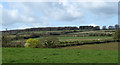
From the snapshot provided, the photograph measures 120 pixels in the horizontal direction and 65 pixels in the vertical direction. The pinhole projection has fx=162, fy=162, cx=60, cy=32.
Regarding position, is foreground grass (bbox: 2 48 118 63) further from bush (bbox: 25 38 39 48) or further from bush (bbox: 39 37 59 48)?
bush (bbox: 39 37 59 48)

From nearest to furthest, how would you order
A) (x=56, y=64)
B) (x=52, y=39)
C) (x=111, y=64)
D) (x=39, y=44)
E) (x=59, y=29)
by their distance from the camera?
(x=56, y=64) → (x=111, y=64) → (x=39, y=44) → (x=52, y=39) → (x=59, y=29)

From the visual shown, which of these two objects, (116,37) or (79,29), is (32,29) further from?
(116,37)

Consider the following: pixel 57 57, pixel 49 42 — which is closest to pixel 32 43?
pixel 49 42

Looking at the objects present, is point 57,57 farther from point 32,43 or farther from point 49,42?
point 49,42

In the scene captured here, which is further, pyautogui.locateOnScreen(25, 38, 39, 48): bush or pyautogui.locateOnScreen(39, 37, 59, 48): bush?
pyautogui.locateOnScreen(39, 37, 59, 48): bush

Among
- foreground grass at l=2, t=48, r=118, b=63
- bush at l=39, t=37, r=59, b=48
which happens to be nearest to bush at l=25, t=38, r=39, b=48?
bush at l=39, t=37, r=59, b=48

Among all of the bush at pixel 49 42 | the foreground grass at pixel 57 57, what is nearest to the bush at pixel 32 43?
the bush at pixel 49 42

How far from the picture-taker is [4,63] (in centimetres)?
1122

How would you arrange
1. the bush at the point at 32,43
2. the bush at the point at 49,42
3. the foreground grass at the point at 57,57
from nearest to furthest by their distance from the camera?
the foreground grass at the point at 57,57 < the bush at the point at 32,43 < the bush at the point at 49,42

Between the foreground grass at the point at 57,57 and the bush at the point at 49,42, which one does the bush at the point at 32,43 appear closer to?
the bush at the point at 49,42

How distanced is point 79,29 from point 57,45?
204 feet

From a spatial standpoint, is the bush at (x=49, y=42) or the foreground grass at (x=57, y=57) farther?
the bush at (x=49, y=42)

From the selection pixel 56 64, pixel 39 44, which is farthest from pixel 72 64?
pixel 39 44

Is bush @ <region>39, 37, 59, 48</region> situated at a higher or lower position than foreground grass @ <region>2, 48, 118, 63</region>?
lower
